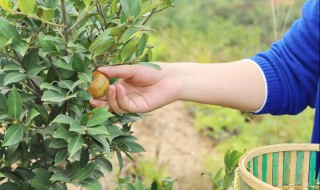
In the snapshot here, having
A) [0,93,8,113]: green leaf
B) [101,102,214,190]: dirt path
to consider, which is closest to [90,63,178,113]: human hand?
[0,93,8,113]: green leaf

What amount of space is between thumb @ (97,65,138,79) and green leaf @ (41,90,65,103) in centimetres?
16

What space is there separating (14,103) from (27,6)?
0.20 metres

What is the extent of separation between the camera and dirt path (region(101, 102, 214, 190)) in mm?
3090

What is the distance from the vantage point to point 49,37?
1152mm

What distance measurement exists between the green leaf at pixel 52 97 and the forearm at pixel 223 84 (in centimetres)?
44

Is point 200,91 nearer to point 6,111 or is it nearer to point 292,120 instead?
point 6,111

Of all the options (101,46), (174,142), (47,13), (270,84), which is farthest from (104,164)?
(174,142)

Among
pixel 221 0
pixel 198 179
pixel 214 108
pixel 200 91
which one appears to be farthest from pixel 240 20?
pixel 200 91

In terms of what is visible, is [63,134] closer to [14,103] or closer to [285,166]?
[14,103]

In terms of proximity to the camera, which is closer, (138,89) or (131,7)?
(131,7)

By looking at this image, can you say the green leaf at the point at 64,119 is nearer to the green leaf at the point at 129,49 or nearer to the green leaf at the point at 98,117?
the green leaf at the point at 98,117

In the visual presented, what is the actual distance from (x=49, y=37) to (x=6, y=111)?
195 millimetres

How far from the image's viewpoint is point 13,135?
1204 millimetres

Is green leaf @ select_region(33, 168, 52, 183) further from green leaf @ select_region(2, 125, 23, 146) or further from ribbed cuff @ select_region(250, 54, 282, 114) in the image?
ribbed cuff @ select_region(250, 54, 282, 114)
